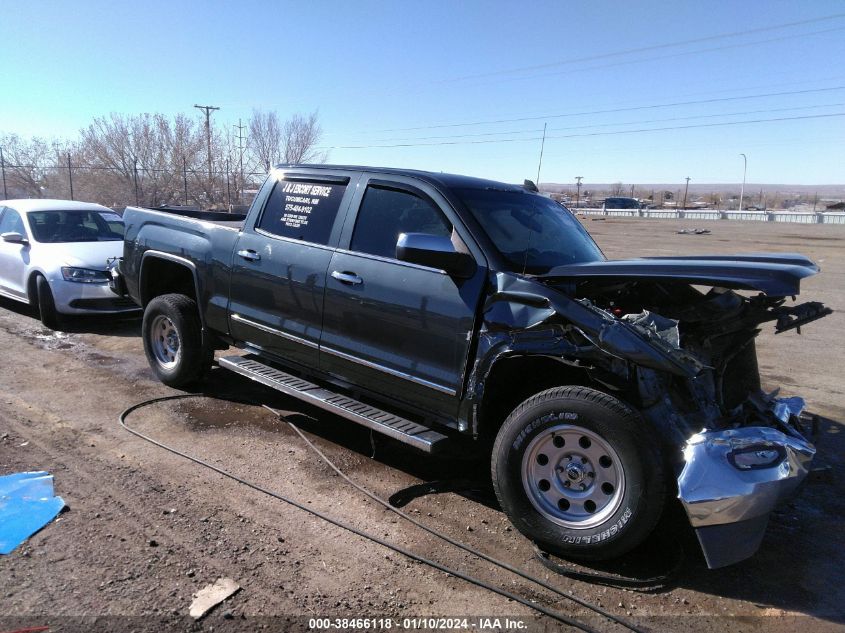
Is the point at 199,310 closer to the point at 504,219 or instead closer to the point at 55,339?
the point at 504,219

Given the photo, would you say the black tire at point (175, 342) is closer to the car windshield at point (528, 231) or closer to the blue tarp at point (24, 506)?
the blue tarp at point (24, 506)

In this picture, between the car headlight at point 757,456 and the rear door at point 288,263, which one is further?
the rear door at point 288,263

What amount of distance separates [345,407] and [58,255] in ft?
21.0

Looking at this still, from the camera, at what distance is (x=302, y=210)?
495 cm

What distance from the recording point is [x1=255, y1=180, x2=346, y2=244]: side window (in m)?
4.73

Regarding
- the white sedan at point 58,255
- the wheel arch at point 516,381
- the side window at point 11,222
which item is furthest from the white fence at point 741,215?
the wheel arch at point 516,381

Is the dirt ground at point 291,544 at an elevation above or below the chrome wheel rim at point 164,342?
below

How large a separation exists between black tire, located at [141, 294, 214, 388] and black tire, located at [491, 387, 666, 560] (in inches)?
131

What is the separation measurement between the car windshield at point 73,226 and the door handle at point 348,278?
6.64m

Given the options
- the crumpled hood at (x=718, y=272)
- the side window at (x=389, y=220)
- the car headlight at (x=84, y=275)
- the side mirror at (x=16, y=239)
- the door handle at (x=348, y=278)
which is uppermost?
the side window at (x=389, y=220)

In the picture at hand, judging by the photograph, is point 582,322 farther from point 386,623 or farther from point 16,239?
point 16,239

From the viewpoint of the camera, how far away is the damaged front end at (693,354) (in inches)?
117

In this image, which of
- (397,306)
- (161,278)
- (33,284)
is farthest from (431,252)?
(33,284)

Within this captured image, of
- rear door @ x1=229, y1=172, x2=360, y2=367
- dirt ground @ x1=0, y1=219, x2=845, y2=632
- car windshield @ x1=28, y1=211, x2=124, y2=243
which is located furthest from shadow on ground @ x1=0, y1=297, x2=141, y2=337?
rear door @ x1=229, y1=172, x2=360, y2=367
